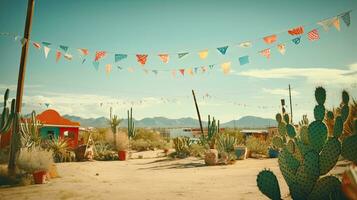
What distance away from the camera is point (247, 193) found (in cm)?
673

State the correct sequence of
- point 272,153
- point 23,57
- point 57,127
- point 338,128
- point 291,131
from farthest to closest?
1. point 57,127
2. point 272,153
3. point 23,57
4. point 291,131
5. point 338,128

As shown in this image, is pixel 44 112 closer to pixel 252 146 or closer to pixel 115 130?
pixel 115 130

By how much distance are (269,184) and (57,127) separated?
62.7 feet

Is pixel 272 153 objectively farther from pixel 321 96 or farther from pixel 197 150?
pixel 321 96

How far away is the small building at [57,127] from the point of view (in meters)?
20.4

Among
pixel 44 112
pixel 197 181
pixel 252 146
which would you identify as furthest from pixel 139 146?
pixel 197 181

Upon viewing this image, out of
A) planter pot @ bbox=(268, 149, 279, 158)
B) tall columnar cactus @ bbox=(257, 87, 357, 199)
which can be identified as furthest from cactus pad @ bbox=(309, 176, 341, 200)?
planter pot @ bbox=(268, 149, 279, 158)

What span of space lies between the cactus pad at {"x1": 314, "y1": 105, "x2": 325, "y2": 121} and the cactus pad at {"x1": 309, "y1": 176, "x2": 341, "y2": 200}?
95 centimetres

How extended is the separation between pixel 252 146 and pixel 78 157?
995 cm

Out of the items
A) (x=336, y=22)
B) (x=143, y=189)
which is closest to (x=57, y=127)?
(x=143, y=189)

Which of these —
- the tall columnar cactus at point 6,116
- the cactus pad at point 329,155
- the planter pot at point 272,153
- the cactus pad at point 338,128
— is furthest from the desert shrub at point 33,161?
the planter pot at point 272,153

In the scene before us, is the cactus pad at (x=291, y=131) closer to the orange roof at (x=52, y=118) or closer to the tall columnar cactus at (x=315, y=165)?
the tall columnar cactus at (x=315, y=165)

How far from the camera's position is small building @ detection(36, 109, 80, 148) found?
66.8 feet

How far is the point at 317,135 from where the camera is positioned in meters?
4.53
